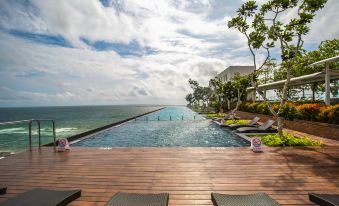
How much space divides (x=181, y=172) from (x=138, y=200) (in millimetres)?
2461

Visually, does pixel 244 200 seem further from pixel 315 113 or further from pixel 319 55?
pixel 319 55

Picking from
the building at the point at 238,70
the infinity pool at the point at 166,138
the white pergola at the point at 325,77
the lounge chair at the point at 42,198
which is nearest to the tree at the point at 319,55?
the white pergola at the point at 325,77

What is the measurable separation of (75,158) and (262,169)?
5.49 meters

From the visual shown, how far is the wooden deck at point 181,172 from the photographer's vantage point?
4.52 m

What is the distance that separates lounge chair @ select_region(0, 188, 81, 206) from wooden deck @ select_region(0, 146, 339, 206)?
570mm

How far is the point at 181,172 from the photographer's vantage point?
5.71 metres

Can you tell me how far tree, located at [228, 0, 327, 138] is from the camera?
31.9 ft

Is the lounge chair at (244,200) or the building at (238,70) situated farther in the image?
the building at (238,70)

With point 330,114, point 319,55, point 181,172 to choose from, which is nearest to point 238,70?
point 319,55

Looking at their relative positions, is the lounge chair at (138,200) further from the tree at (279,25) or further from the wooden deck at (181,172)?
the tree at (279,25)

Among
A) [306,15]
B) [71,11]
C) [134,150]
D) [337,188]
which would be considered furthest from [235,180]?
[71,11]

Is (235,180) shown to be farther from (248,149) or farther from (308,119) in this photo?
(308,119)

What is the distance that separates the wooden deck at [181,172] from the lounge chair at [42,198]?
22.5 inches

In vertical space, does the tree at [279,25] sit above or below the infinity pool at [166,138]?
above
